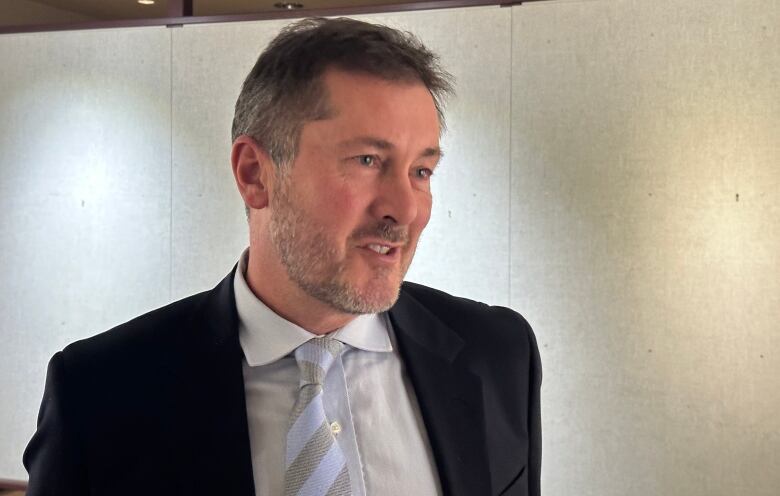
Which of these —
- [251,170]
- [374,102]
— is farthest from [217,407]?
[374,102]

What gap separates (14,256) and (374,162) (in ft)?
11.3

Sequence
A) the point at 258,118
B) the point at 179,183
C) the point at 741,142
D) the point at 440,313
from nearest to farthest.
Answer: the point at 258,118 → the point at 440,313 → the point at 741,142 → the point at 179,183

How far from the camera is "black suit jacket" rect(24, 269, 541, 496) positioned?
1.19 metres

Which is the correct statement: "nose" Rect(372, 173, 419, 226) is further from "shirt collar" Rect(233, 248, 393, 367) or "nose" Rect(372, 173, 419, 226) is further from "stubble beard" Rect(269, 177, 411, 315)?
"shirt collar" Rect(233, 248, 393, 367)

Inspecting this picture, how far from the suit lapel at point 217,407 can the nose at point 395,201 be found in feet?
1.00

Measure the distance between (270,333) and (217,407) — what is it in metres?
0.14

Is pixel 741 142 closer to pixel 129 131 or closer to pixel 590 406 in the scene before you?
pixel 590 406

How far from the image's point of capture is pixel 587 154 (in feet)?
11.2

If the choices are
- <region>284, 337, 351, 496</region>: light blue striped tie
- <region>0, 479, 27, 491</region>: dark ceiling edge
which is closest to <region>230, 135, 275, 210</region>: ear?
<region>284, 337, 351, 496</region>: light blue striped tie

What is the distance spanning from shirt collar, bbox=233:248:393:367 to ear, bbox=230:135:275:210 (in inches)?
5.5

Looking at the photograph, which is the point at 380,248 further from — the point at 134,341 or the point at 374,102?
the point at 134,341

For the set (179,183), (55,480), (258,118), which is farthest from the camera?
(179,183)

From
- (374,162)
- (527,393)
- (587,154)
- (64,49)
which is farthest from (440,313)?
(64,49)

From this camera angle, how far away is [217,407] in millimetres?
1235
